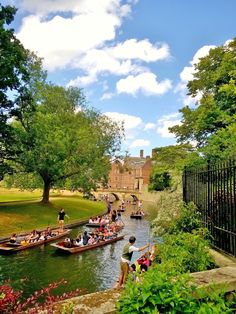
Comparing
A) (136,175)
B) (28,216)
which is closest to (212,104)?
(28,216)

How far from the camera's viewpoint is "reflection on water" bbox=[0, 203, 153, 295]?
18.0 meters

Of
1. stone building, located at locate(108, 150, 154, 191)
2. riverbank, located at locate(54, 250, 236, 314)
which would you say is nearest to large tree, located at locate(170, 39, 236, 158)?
riverbank, located at locate(54, 250, 236, 314)

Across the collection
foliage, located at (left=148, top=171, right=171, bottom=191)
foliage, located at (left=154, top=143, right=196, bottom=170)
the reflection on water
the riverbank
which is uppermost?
foliage, located at (left=154, top=143, right=196, bottom=170)

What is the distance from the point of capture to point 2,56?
28.4 metres

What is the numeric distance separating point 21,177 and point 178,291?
142 feet

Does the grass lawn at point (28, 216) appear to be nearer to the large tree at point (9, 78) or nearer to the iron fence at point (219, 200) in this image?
the large tree at point (9, 78)

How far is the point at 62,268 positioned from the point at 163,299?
18420 mm

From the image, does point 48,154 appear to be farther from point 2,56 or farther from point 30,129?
point 2,56

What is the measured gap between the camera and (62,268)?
70.1ft

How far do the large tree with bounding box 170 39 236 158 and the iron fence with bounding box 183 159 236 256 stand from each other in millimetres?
8548

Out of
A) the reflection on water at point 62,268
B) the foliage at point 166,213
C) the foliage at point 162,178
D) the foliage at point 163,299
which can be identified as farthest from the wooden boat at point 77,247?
the foliage at point 163,299

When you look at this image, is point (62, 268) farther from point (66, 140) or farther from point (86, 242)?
point (66, 140)

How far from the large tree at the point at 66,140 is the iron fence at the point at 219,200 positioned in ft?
93.4

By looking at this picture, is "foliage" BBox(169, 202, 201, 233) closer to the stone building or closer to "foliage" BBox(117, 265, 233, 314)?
"foliage" BBox(117, 265, 233, 314)
